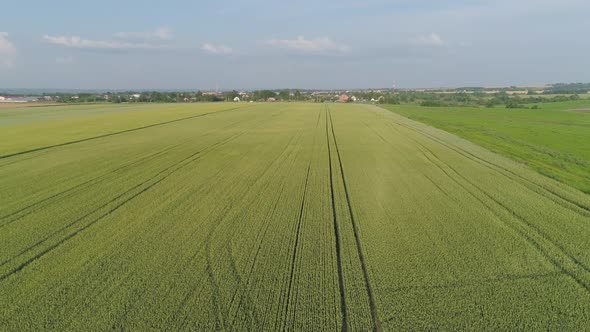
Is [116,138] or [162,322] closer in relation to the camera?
[162,322]

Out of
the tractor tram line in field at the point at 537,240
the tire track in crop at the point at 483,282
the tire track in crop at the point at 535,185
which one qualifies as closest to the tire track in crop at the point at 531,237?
the tractor tram line in field at the point at 537,240

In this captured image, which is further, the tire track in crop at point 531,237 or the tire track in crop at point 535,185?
the tire track in crop at point 535,185

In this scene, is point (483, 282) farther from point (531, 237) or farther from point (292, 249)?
point (292, 249)

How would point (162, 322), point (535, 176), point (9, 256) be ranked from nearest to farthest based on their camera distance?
point (162, 322) < point (9, 256) < point (535, 176)

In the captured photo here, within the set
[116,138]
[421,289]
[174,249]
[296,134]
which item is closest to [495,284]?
[421,289]

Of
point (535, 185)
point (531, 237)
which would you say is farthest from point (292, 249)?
point (535, 185)

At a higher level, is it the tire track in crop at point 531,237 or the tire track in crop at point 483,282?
the tire track in crop at point 531,237

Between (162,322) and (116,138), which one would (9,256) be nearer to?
(162,322)

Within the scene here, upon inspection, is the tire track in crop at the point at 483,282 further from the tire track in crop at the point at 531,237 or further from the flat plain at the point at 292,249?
the tire track in crop at the point at 531,237
